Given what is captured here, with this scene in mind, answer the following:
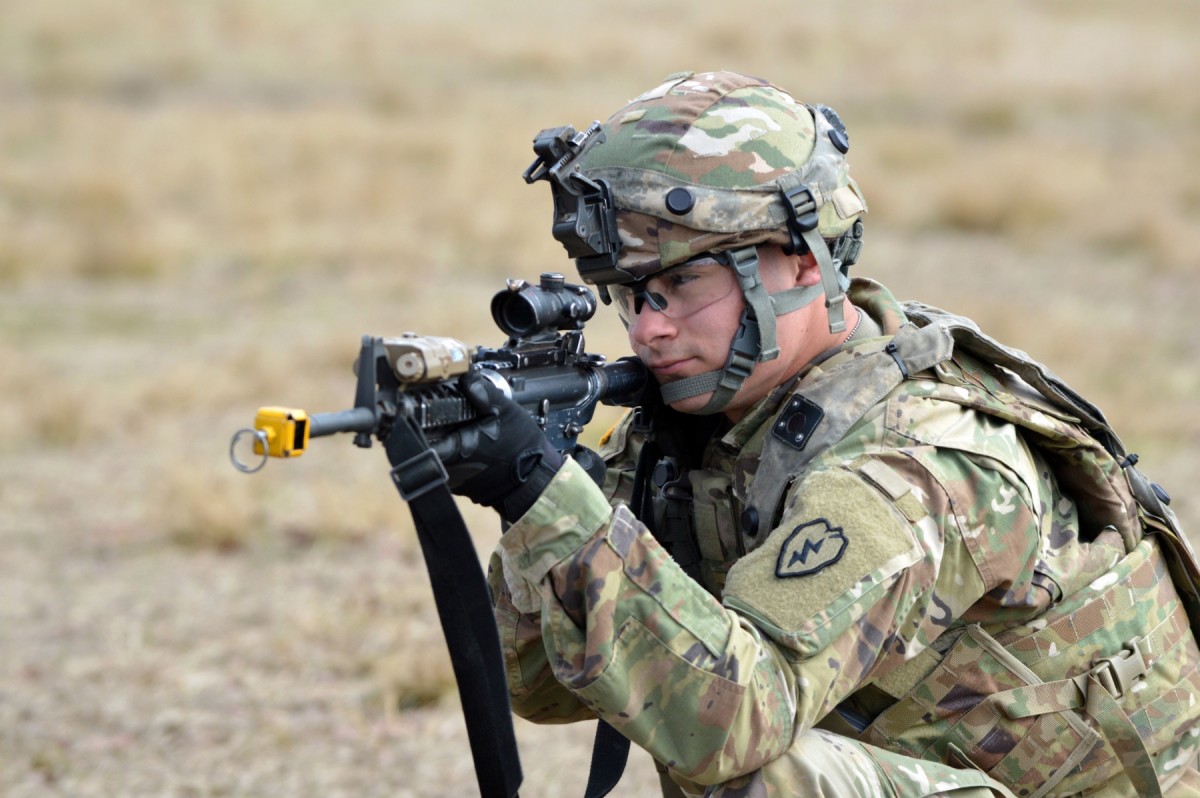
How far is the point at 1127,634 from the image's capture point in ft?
10.2

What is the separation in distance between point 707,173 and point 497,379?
2.13 feet

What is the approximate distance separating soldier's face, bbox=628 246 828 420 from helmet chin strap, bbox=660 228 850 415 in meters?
0.02

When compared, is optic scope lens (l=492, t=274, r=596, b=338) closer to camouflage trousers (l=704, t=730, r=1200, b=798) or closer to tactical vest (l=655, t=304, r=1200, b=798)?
tactical vest (l=655, t=304, r=1200, b=798)

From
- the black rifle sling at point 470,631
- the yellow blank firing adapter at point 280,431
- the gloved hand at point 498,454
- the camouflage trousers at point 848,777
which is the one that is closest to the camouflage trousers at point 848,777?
the camouflage trousers at point 848,777

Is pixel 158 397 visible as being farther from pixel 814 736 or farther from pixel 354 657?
pixel 814 736

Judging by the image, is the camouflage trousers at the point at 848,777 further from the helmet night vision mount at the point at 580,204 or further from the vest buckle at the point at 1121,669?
the helmet night vision mount at the point at 580,204

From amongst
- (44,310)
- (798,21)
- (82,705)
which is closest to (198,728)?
(82,705)

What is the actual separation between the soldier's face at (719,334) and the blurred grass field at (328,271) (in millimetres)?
2002

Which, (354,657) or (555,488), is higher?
(555,488)

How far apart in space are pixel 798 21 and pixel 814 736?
26124 millimetres

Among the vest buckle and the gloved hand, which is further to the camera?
the vest buckle

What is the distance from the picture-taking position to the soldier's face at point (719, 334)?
9.89 ft

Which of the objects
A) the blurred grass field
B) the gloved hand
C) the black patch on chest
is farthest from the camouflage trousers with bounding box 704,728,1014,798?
the blurred grass field

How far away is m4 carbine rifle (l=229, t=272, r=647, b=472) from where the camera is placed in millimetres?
2340
